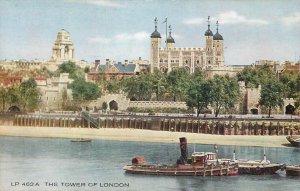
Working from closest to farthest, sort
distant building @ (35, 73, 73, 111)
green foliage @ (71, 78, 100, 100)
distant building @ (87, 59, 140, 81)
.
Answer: distant building @ (35, 73, 73, 111) → green foliage @ (71, 78, 100, 100) → distant building @ (87, 59, 140, 81)

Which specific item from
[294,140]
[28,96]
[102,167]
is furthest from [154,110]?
[102,167]

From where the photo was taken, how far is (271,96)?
28.2m

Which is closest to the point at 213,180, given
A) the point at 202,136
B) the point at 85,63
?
the point at 202,136

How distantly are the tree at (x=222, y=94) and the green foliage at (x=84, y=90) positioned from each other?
15.8 feet

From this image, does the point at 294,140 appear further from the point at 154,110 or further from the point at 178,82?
the point at 178,82

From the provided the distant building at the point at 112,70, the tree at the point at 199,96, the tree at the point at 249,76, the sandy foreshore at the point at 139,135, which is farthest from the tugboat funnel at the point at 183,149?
the distant building at the point at 112,70

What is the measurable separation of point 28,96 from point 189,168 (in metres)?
11.7

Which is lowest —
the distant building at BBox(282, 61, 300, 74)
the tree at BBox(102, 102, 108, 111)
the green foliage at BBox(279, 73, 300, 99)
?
the tree at BBox(102, 102, 108, 111)

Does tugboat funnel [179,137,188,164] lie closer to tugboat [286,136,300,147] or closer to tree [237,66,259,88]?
tugboat [286,136,300,147]

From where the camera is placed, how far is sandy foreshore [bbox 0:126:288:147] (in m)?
23.8

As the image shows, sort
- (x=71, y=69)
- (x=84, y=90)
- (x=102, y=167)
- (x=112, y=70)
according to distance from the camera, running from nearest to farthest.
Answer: (x=102, y=167)
(x=84, y=90)
(x=71, y=69)
(x=112, y=70)

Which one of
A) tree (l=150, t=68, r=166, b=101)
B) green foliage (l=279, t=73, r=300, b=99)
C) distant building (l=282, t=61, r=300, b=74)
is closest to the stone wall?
tree (l=150, t=68, r=166, b=101)

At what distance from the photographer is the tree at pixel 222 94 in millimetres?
27703

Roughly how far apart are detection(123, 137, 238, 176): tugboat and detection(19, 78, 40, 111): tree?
10684mm
